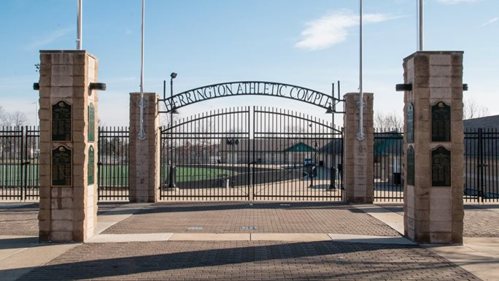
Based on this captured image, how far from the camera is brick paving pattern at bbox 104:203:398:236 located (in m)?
13.3

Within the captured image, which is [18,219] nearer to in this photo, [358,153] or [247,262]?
[247,262]

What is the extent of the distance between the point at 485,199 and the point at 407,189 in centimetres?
1101

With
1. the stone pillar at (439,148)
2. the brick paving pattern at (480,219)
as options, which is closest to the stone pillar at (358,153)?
the brick paving pattern at (480,219)

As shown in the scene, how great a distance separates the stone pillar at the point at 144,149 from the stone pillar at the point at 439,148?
33.7ft

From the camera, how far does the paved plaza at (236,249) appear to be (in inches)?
341

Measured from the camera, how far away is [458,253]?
10.5m

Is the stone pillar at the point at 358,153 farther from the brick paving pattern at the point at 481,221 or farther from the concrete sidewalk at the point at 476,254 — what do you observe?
the concrete sidewalk at the point at 476,254

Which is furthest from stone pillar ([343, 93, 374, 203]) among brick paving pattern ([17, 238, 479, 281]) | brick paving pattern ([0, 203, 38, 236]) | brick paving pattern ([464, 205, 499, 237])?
brick paving pattern ([0, 203, 38, 236])

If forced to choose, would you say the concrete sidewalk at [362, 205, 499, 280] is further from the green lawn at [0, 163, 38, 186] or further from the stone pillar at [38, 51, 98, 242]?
the green lawn at [0, 163, 38, 186]

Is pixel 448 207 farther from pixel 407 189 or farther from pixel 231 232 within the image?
pixel 231 232

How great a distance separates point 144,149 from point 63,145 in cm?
775

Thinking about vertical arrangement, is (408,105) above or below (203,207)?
above

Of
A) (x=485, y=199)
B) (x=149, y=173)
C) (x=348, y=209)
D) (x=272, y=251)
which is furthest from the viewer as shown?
(x=485, y=199)

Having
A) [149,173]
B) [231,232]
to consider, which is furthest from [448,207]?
[149,173]
